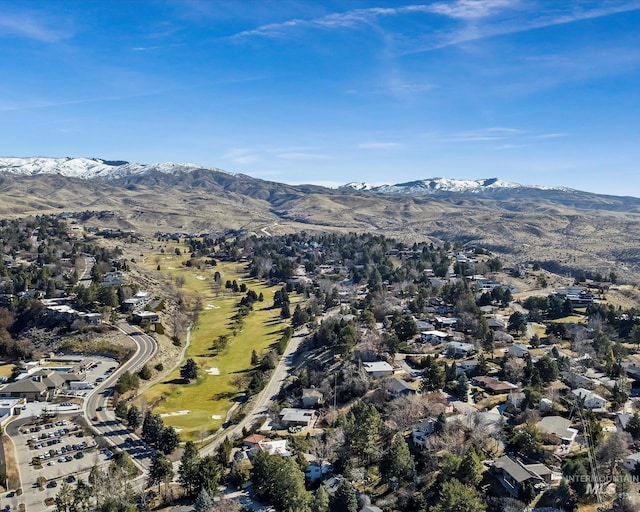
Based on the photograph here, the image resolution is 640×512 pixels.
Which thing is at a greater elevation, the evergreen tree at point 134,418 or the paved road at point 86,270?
the paved road at point 86,270

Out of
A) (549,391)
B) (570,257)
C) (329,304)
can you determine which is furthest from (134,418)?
(570,257)

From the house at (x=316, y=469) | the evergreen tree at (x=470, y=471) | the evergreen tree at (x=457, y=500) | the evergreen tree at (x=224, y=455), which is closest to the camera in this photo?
the evergreen tree at (x=457, y=500)

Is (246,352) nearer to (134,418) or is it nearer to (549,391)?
(134,418)

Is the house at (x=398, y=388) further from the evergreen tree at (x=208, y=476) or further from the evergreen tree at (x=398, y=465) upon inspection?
the evergreen tree at (x=208, y=476)

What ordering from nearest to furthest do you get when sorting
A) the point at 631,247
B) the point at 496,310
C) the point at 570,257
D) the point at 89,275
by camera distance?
1. the point at 496,310
2. the point at 89,275
3. the point at 570,257
4. the point at 631,247

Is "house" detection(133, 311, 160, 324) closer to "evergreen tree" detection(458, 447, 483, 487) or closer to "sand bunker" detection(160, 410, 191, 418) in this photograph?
"sand bunker" detection(160, 410, 191, 418)

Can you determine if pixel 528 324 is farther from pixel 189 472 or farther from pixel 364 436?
pixel 189 472

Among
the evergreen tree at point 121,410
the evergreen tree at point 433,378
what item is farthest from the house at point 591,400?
the evergreen tree at point 121,410
